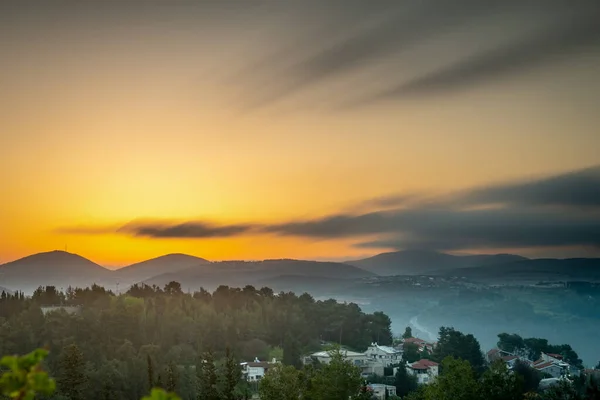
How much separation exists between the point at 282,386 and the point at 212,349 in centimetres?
3255

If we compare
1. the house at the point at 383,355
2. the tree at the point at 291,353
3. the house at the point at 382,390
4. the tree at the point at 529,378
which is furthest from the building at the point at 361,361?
the tree at the point at 529,378

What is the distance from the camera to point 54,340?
54.5 metres

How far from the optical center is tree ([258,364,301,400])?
2922cm

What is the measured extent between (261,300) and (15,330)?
3898 cm

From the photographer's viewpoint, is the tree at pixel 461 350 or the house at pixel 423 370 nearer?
the house at pixel 423 370

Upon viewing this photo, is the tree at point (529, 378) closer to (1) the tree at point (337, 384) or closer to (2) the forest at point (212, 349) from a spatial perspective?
(2) the forest at point (212, 349)

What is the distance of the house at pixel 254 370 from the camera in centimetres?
5759

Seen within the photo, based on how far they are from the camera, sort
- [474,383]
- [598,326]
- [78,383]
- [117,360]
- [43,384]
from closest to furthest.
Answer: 1. [43,384]
2. [474,383]
3. [78,383]
4. [117,360]
5. [598,326]

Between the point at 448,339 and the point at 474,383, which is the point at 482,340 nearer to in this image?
the point at 448,339

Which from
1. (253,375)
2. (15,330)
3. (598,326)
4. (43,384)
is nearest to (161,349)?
(253,375)

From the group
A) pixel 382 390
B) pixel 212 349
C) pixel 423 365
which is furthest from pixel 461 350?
pixel 212 349

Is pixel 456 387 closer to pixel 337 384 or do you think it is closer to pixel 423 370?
pixel 337 384

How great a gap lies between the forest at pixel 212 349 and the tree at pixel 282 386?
0.19 feet

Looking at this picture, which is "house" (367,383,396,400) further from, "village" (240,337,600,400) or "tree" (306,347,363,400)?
"tree" (306,347,363,400)
